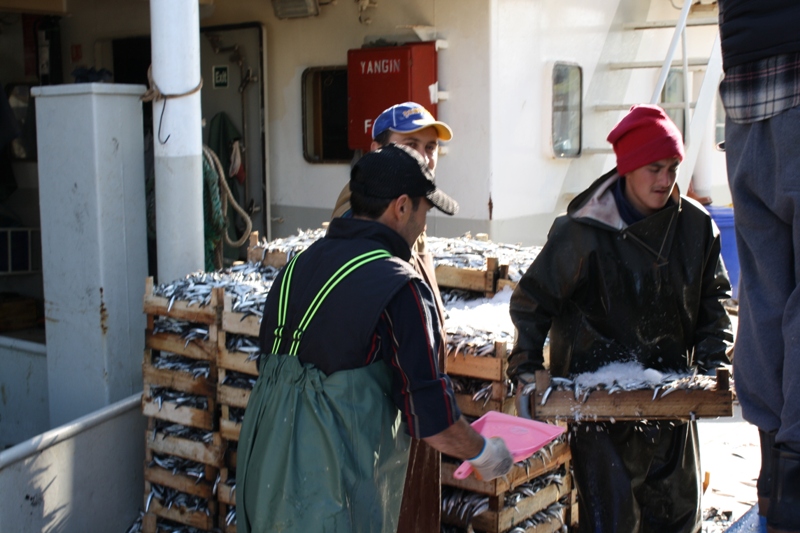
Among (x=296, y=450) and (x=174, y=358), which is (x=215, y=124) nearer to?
(x=174, y=358)

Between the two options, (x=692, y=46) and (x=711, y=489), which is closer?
(x=711, y=489)

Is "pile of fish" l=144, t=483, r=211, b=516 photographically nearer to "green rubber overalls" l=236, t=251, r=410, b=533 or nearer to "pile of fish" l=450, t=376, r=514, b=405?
"pile of fish" l=450, t=376, r=514, b=405

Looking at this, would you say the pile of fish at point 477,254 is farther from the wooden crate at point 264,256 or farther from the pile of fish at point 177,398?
the pile of fish at point 177,398

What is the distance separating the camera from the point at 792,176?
6.19 feet

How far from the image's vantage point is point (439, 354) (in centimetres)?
338

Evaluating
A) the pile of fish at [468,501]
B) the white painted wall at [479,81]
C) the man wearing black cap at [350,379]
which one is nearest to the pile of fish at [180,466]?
the pile of fish at [468,501]

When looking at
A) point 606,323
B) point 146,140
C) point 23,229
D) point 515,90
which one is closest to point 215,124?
point 146,140

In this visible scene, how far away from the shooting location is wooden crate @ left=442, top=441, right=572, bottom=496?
4.07 meters

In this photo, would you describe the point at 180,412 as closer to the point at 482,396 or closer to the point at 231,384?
the point at 231,384

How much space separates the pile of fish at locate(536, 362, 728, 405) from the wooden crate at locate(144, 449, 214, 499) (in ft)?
7.27

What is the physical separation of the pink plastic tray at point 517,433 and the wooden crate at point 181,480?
2.12 metres

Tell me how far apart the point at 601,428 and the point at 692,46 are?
33.3ft

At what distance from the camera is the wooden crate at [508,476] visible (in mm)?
4070

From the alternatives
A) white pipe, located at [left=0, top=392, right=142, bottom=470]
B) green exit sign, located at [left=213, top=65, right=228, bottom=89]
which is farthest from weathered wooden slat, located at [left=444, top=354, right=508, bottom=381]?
green exit sign, located at [left=213, top=65, right=228, bottom=89]
